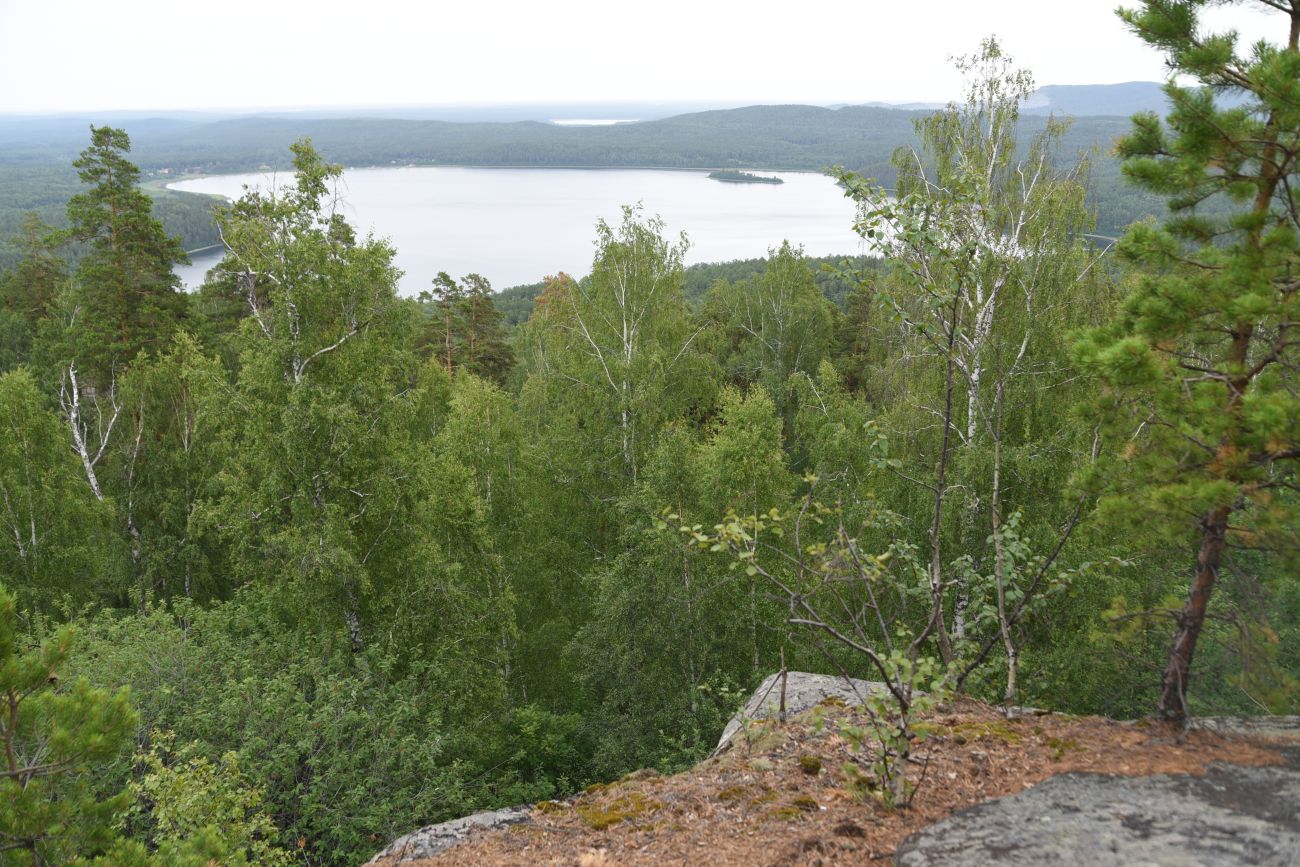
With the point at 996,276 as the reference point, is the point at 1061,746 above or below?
below

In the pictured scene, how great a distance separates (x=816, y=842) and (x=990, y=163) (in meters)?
12.3

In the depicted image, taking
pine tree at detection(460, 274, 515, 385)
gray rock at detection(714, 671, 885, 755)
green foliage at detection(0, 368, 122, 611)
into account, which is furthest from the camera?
pine tree at detection(460, 274, 515, 385)

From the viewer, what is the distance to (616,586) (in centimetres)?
1297

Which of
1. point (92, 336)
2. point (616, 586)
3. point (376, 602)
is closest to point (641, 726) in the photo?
point (616, 586)

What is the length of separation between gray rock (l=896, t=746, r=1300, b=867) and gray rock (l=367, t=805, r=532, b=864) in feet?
11.4

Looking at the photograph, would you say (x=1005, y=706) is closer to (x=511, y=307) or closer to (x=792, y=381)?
(x=792, y=381)

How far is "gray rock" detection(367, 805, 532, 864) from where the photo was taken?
6.18 m

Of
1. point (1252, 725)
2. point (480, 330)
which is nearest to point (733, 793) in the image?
point (1252, 725)

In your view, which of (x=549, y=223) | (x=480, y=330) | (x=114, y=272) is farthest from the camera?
(x=549, y=223)

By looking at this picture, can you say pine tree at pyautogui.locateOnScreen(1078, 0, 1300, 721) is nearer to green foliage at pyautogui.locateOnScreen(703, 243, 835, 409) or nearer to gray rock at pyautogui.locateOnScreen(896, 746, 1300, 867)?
gray rock at pyautogui.locateOnScreen(896, 746, 1300, 867)

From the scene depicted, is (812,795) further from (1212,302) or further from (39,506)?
(39,506)

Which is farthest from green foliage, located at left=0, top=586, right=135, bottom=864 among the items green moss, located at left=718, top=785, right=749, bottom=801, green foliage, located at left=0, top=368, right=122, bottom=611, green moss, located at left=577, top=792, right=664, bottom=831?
green foliage, located at left=0, top=368, right=122, bottom=611

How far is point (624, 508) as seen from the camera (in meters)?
14.2

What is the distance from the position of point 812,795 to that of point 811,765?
0.51m
